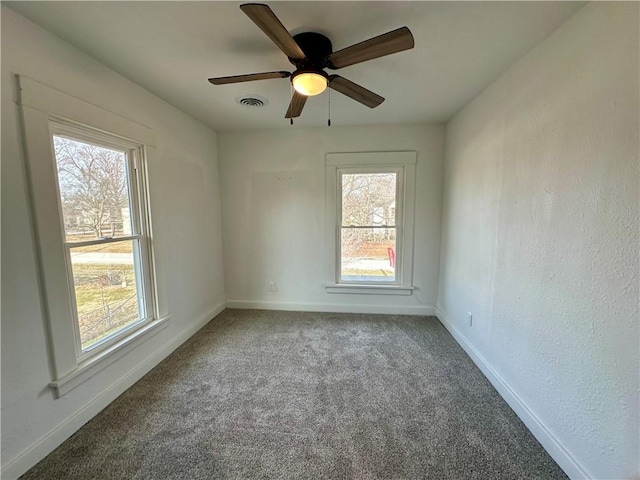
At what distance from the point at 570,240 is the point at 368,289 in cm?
225

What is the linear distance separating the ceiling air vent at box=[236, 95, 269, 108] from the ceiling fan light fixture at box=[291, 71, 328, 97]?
0.95m

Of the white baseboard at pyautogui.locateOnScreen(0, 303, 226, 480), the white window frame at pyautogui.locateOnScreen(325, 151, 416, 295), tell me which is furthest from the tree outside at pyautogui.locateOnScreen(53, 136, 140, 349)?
the white window frame at pyautogui.locateOnScreen(325, 151, 416, 295)

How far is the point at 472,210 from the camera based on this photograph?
2.45 meters

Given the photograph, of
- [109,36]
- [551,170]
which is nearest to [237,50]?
[109,36]

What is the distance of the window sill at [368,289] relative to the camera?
3.37 meters

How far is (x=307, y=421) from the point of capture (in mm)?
1704

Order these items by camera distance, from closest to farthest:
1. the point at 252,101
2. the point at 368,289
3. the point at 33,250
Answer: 1. the point at 33,250
2. the point at 252,101
3. the point at 368,289

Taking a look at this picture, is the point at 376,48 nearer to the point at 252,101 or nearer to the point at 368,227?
the point at 252,101

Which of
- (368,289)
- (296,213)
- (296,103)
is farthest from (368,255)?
(296,103)

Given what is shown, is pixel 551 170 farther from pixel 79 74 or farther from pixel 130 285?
pixel 130 285

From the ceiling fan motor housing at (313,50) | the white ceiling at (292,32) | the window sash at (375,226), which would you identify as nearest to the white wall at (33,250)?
the white ceiling at (292,32)

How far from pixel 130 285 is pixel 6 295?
877 mm

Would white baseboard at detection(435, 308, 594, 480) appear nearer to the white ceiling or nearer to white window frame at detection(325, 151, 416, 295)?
white window frame at detection(325, 151, 416, 295)

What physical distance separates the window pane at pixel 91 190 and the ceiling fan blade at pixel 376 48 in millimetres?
1720
